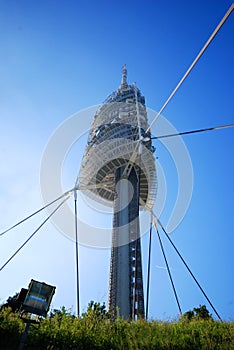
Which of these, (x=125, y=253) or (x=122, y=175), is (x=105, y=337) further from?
(x=122, y=175)

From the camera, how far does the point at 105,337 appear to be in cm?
730

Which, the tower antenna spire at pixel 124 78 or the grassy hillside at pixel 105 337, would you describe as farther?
the tower antenna spire at pixel 124 78

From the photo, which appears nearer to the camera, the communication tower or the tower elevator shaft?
the tower elevator shaft

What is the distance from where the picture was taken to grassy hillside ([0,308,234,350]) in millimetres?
6582

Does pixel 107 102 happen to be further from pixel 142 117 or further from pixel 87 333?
pixel 87 333

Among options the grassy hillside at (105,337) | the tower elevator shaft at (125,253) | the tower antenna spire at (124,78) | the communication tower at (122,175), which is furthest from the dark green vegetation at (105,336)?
the tower antenna spire at (124,78)

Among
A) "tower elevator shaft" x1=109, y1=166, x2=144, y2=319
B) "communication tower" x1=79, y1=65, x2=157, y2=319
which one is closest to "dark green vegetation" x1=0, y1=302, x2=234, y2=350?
"tower elevator shaft" x1=109, y1=166, x2=144, y2=319

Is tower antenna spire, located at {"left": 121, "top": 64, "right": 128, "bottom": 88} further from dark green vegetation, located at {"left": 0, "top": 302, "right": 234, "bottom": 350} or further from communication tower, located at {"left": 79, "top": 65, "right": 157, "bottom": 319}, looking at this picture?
dark green vegetation, located at {"left": 0, "top": 302, "right": 234, "bottom": 350}

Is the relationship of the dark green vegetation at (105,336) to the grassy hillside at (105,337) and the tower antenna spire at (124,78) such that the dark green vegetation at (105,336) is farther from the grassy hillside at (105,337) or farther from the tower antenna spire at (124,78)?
the tower antenna spire at (124,78)

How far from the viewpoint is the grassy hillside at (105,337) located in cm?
658

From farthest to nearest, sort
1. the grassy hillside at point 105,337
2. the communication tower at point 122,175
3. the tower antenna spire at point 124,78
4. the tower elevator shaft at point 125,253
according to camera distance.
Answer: the tower antenna spire at point 124,78 < the communication tower at point 122,175 < the tower elevator shaft at point 125,253 < the grassy hillside at point 105,337

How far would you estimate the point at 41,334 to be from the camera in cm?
723

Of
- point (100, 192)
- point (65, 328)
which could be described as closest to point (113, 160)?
point (100, 192)

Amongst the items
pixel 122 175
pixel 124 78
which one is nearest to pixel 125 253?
pixel 122 175
